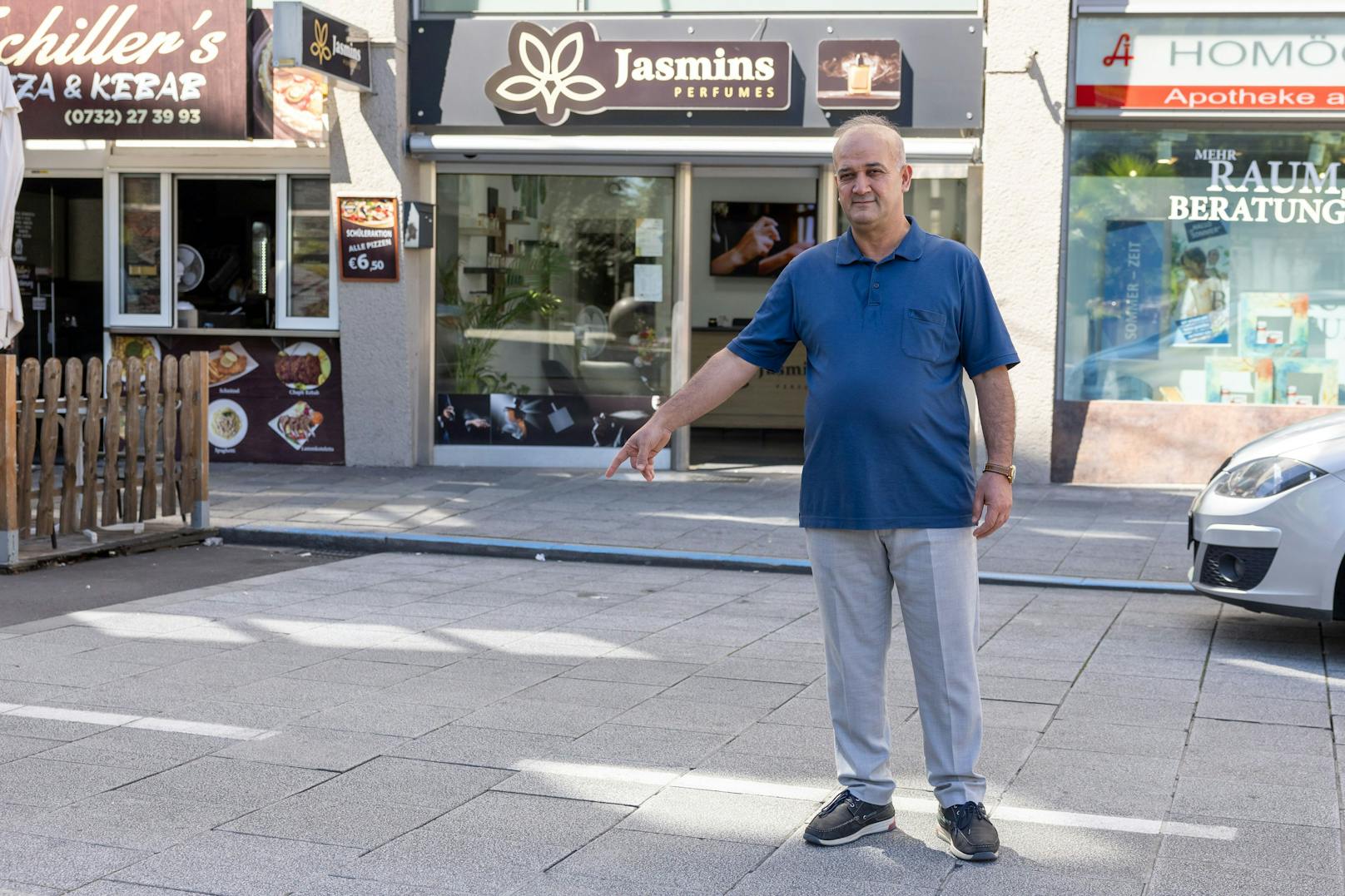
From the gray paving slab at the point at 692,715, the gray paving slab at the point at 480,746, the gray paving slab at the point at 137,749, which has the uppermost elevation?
the gray paving slab at the point at 137,749

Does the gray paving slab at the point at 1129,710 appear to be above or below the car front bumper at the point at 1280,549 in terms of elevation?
below

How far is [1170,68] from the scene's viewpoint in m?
12.7

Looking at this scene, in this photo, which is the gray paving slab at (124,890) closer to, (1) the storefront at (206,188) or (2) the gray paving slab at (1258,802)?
(2) the gray paving slab at (1258,802)

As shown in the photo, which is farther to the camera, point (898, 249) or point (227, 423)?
point (227, 423)

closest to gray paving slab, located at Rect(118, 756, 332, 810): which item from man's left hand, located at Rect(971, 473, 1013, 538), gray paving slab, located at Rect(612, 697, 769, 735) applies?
gray paving slab, located at Rect(612, 697, 769, 735)

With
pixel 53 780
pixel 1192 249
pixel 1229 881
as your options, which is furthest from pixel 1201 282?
pixel 53 780

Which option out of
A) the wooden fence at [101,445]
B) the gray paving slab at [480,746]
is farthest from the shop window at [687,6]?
the gray paving slab at [480,746]

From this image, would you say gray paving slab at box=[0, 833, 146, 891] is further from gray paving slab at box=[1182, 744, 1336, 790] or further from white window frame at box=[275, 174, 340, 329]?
white window frame at box=[275, 174, 340, 329]

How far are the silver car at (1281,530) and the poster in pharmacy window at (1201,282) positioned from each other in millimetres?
6285

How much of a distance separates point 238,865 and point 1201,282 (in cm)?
1105

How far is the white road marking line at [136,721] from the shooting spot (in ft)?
17.4

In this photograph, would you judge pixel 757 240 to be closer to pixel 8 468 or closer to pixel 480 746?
pixel 8 468

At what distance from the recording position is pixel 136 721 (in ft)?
17.8

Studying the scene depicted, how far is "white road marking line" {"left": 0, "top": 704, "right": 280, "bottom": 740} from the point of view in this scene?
5301 mm
